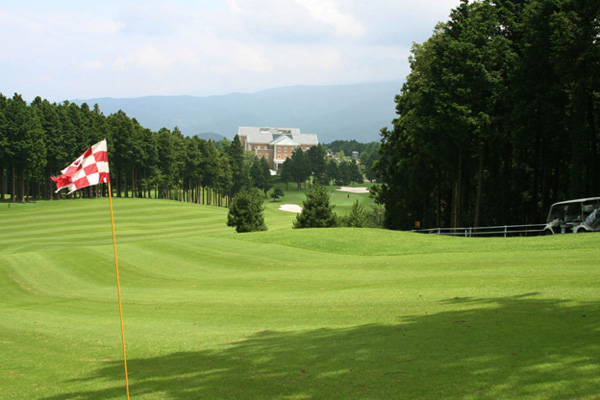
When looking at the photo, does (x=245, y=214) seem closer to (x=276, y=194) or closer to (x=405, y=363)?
(x=405, y=363)

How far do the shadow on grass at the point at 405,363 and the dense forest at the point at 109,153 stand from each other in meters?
86.0

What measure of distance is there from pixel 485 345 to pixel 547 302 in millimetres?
4377

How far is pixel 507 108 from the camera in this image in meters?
41.3

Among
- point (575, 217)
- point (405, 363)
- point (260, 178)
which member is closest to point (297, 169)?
point (260, 178)

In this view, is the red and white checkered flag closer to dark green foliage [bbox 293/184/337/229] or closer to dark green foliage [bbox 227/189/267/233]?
dark green foliage [bbox 227/189/267/233]

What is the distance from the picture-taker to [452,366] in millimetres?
8414

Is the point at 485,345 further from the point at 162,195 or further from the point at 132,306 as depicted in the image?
the point at 162,195

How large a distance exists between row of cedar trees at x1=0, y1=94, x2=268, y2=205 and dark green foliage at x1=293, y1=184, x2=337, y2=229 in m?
53.3

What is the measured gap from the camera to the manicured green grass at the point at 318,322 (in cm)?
823

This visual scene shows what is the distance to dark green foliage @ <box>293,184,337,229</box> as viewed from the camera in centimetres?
5614

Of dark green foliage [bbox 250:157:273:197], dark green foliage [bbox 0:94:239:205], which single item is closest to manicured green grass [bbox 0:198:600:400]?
dark green foliage [bbox 0:94:239:205]

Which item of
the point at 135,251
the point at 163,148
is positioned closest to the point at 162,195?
the point at 163,148

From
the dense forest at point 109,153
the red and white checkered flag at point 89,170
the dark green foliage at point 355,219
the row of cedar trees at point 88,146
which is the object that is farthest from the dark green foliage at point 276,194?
the red and white checkered flag at point 89,170

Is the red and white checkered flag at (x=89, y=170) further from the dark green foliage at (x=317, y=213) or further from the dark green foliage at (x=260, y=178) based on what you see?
the dark green foliage at (x=260, y=178)
